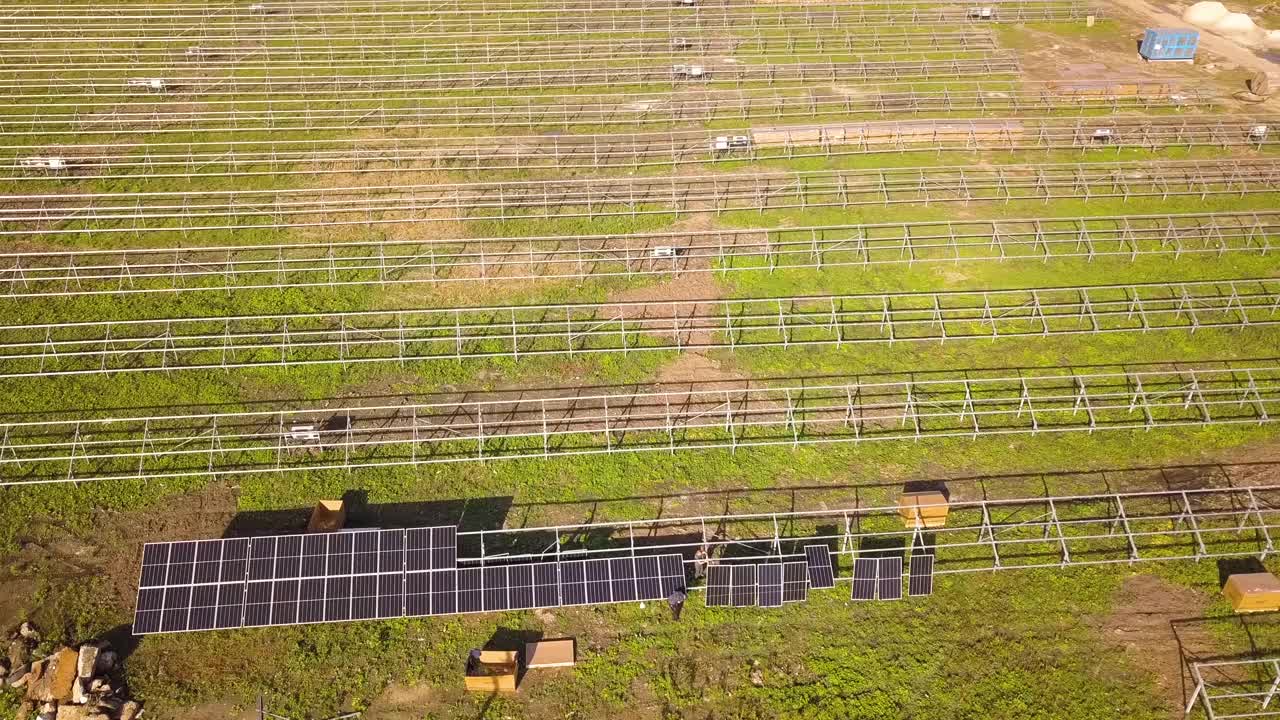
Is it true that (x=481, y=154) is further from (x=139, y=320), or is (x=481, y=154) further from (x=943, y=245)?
(x=943, y=245)

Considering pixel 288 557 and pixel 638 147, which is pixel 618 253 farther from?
pixel 288 557

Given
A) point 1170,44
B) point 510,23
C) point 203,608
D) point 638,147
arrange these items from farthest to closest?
point 510,23 → point 1170,44 → point 638,147 → point 203,608

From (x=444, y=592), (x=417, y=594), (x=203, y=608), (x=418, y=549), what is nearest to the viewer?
(x=203, y=608)

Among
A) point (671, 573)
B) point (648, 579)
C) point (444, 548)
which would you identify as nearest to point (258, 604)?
point (444, 548)

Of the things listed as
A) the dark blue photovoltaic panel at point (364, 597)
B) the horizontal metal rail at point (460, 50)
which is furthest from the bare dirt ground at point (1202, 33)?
the dark blue photovoltaic panel at point (364, 597)

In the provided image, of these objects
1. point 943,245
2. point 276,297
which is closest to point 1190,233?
point 943,245

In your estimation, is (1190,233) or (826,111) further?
(826,111)

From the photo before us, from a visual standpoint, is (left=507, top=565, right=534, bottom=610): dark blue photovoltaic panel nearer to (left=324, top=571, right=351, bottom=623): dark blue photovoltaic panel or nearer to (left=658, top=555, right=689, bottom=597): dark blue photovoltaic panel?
(left=658, top=555, right=689, bottom=597): dark blue photovoltaic panel
